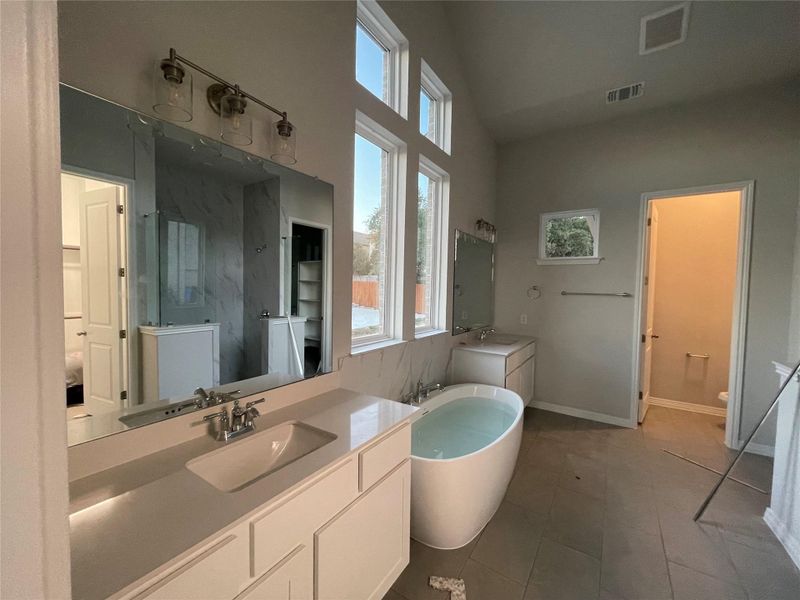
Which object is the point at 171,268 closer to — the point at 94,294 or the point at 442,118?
the point at 94,294

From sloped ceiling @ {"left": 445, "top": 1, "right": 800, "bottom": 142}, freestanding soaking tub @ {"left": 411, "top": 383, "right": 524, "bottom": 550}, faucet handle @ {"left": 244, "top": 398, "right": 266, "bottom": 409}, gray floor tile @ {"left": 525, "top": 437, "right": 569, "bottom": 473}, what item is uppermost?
sloped ceiling @ {"left": 445, "top": 1, "right": 800, "bottom": 142}

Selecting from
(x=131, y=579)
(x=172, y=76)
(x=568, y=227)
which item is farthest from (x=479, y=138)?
(x=131, y=579)

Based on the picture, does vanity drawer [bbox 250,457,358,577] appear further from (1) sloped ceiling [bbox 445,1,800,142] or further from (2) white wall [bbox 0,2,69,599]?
(1) sloped ceiling [bbox 445,1,800,142]

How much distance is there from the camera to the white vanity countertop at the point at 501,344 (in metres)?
3.06

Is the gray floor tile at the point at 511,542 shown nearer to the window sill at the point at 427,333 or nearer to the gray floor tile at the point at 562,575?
the gray floor tile at the point at 562,575

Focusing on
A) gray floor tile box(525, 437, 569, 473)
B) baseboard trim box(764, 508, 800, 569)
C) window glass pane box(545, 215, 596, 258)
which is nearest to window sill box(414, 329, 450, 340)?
gray floor tile box(525, 437, 569, 473)

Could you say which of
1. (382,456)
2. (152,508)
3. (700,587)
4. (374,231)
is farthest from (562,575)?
(374,231)

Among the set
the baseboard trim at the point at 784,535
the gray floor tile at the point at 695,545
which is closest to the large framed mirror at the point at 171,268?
the gray floor tile at the point at 695,545

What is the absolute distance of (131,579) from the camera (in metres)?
0.63

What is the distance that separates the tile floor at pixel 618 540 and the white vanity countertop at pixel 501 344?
35.4 inches

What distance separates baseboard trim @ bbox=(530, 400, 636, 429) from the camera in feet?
10.9

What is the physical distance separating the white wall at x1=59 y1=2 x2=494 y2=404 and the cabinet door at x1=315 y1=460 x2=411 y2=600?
2.44ft

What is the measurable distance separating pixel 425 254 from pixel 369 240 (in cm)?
81

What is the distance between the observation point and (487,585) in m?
1.54
